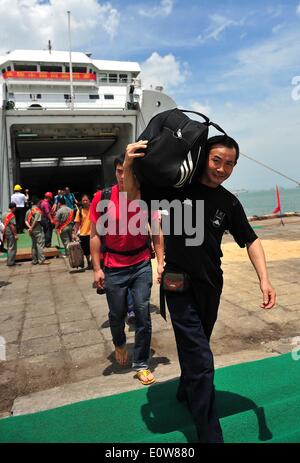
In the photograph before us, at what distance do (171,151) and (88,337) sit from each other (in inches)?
122

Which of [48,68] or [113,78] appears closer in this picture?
[48,68]

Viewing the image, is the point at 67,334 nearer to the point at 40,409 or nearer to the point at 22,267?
the point at 40,409

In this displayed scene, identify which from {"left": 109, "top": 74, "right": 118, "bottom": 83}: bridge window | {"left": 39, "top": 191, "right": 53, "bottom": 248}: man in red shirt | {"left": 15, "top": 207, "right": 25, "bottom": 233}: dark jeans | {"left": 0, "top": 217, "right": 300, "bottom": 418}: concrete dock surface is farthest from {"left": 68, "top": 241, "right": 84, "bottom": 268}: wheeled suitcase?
{"left": 109, "top": 74, "right": 118, "bottom": 83}: bridge window

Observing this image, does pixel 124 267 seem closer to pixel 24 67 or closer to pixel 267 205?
pixel 24 67

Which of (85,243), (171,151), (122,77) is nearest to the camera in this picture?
(171,151)

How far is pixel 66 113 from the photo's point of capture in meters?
14.7

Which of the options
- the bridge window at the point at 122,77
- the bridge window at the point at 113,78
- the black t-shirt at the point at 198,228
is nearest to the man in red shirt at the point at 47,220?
the black t-shirt at the point at 198,228

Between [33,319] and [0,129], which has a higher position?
[0,129]

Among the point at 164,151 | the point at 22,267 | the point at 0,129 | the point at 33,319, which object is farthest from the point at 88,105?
the point at 164,151

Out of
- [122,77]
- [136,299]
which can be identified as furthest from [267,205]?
[136,299]

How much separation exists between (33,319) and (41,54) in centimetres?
2288

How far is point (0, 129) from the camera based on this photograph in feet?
46.2

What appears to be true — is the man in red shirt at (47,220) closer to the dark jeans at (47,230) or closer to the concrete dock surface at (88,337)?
the dark jeans at (47,230)

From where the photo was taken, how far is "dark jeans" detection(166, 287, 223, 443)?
1.96 m
